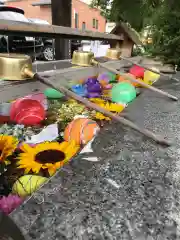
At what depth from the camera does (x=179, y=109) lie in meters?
1.90

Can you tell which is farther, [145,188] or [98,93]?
[98,93]

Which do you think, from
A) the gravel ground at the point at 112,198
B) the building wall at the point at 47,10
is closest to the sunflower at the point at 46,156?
the gravel ground at the point at 112,198

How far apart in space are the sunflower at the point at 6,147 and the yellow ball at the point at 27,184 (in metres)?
0.19

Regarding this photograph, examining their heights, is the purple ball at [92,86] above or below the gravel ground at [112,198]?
above

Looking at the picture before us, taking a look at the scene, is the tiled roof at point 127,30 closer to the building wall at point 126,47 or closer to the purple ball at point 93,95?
the building wall at point 126,47

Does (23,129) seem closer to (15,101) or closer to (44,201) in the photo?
(15,101)

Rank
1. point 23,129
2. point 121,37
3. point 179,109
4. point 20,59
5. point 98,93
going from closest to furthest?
point 20,59 → point 23,129 → point 179,109 → point 98,93 → point 121,37

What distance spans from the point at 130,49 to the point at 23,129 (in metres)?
3.12

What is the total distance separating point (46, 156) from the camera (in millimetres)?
1184

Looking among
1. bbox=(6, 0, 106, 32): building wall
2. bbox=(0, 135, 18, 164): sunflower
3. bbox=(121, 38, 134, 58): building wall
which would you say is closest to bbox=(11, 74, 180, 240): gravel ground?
bbox=(0, 135, 18, 164): sunflower

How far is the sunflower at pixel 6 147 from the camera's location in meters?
1.20

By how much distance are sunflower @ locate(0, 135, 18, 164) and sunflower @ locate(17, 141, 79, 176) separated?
5cm

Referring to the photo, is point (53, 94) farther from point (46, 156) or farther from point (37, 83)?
point (46, 156)

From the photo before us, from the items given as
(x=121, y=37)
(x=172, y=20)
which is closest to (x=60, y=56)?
(x=121, y=37)
